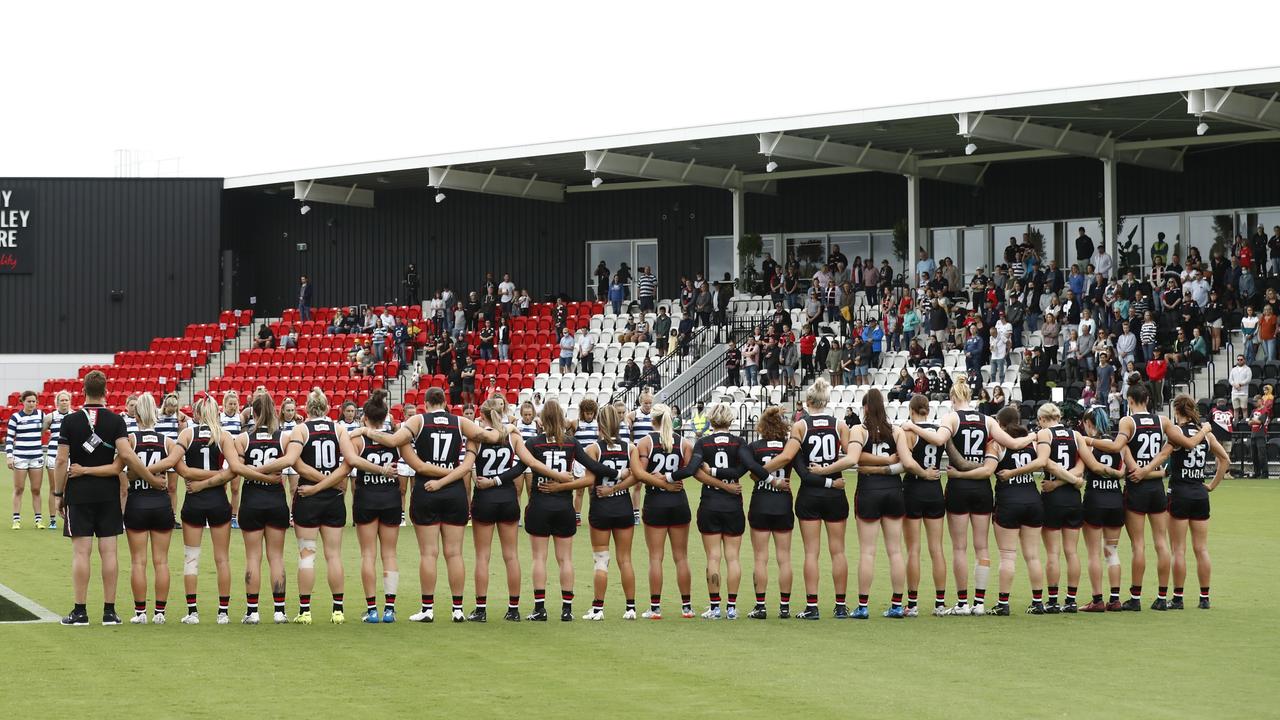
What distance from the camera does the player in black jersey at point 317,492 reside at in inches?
431

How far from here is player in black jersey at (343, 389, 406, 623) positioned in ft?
36.3

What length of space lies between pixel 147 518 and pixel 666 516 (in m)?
3.66

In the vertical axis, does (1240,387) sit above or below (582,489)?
above

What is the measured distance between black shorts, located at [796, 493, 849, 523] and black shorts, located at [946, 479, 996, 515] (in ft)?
2.80

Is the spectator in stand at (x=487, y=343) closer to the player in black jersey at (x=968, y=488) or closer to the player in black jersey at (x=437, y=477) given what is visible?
the player in black jersey at (x=437, y=477)

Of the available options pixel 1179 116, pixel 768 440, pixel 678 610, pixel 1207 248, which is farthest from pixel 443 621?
pixel 1207 248

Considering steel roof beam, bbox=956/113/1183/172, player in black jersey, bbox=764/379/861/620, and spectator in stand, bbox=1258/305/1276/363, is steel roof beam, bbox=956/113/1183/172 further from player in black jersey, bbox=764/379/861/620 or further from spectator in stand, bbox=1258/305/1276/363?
player in black jersey, bbox=764/379/861/620

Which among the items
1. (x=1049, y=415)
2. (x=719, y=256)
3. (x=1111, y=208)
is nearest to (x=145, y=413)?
(x=1049, y=415)

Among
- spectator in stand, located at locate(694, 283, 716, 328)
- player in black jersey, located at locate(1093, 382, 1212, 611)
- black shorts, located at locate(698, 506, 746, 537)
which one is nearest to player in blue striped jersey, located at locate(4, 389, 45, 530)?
black shorts, located at locate(698, 506, 746, 537)

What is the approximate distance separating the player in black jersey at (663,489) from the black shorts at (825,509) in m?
0.85

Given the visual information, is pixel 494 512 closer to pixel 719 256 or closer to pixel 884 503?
pixel 884 503

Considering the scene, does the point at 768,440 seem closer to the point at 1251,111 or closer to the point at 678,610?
the point at 678,610

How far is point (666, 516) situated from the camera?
11.3 m

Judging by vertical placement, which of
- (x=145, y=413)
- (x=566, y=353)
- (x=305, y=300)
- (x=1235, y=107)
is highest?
(x=1235, y=107)
